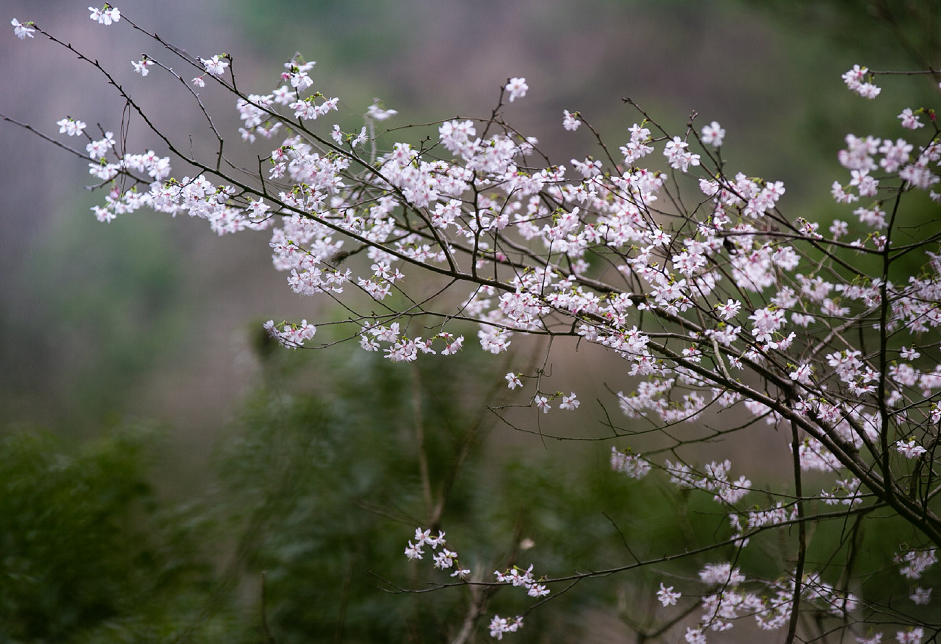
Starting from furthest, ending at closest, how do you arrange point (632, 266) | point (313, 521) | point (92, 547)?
point (313, 521), point (92, 547), point (632, 266)

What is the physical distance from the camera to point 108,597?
2.13 m

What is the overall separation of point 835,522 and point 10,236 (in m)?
4.35


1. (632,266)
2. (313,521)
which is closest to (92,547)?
(313,521)

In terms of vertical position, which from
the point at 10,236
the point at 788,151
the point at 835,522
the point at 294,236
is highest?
the point at 788,151

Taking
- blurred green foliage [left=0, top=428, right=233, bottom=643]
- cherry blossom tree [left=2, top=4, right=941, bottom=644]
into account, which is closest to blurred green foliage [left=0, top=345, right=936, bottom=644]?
blurred green foliage [left=0, top=428, right=233, bottom=643]

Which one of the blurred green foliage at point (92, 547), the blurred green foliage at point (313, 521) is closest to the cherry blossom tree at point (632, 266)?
the blurred green foliage at point (313, 521)

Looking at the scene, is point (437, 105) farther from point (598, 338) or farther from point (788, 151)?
point (598, 338)

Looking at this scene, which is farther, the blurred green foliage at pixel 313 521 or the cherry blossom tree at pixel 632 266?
the blurred green foliage at pixel 313 521

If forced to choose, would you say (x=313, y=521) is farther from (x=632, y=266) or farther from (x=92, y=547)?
(x=632, y=266)

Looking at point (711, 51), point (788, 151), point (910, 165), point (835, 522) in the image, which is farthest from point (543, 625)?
point (711, 51)

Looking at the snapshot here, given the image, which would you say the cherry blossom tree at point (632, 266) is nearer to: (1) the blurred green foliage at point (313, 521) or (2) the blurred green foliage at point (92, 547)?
(1) the blurred green foliage at point (313, 521)

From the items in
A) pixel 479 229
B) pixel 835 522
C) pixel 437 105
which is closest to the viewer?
pixel 479 229

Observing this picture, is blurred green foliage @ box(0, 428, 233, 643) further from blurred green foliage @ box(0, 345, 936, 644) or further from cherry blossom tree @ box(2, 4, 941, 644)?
cherry blossom tree @ box(2, 4, 941, 644)

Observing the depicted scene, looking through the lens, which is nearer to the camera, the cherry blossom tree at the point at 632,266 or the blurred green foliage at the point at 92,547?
the cherry blossom tree at the point at 632,266
